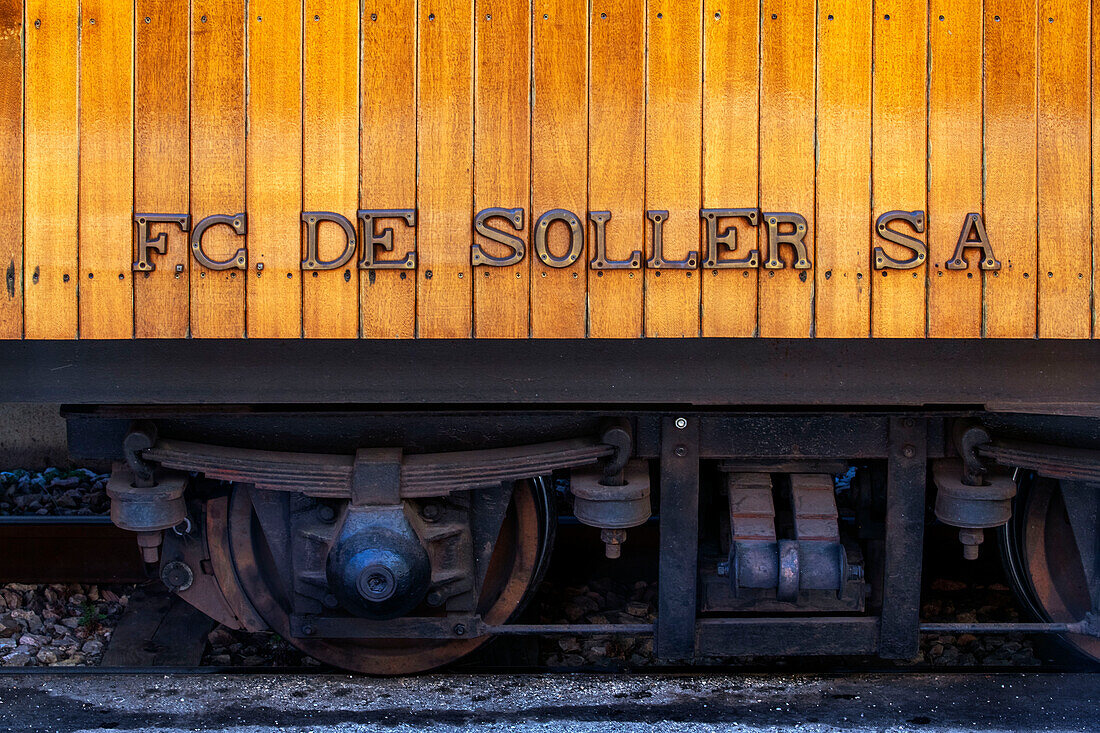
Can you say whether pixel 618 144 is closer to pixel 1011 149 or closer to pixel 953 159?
pixel 953 159

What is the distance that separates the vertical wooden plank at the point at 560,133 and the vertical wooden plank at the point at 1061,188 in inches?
54.9

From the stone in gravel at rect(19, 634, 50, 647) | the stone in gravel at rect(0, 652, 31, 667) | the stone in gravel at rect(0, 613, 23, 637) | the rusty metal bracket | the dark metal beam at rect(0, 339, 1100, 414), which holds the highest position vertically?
the dark metal beam at rect(0, 339, 1100, 414)

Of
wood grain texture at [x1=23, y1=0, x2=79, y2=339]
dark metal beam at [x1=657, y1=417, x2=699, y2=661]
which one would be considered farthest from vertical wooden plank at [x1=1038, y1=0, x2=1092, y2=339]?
wood grain texture at [x1=23, y1=0, x2=79, y2=339]

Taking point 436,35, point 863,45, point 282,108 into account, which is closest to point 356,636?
point 282,108

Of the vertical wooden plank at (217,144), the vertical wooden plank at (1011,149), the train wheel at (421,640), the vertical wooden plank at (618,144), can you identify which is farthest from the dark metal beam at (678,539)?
the vertical wooden plank at (217,144)

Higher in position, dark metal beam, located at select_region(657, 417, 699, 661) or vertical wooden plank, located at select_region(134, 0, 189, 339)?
vertical wooden plank, located at select_region(134, 0, 189, 339)

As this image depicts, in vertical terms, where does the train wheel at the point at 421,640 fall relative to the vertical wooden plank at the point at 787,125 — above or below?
below

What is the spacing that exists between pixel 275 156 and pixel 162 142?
1.15 ft

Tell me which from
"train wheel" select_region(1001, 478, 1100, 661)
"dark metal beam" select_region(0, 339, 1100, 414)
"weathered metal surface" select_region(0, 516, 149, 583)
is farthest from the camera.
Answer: "weathered metal surface" select_region(0, 516, 149, 583)

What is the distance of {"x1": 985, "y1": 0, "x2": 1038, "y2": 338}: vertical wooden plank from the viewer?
9.53ft

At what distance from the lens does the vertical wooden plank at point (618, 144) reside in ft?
9.51

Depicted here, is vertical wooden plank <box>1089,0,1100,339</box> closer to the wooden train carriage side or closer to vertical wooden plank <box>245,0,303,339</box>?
the wooden train carriage side

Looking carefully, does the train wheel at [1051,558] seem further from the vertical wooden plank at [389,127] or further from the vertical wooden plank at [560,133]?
the vertical wooden plank at [389,127]

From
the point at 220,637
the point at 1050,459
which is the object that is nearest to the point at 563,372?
the point at 1050,459
